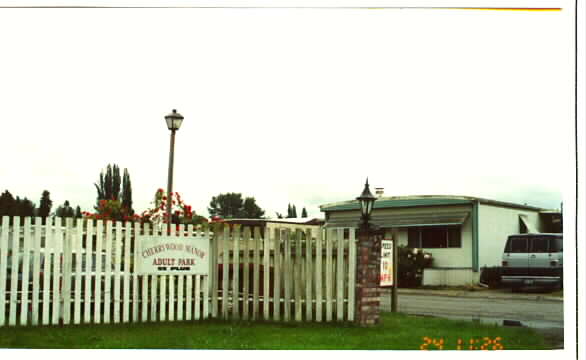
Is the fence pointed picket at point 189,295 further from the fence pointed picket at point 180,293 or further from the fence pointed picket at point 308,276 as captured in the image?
the fence pointed picket at point 308,276

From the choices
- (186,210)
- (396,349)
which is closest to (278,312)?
(396,349)

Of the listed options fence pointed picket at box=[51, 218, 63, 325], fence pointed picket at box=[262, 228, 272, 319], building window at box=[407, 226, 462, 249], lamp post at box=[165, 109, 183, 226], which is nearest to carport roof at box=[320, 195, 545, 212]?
building window at box=[407, 226, 462, 249]

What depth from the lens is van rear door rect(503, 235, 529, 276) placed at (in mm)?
19297

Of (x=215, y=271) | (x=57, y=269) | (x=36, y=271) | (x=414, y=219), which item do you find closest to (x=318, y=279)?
(x=215, y=271)

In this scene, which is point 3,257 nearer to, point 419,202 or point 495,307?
point 495,307

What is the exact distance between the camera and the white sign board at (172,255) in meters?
10.4

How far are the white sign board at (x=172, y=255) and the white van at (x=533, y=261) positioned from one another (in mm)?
11162

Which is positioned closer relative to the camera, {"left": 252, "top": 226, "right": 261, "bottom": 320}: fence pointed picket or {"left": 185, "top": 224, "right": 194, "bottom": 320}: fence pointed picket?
{"left": 185, "top": 224, "right": 194, "bottom": 320}: fence pointed picket

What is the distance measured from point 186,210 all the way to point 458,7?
339 inches

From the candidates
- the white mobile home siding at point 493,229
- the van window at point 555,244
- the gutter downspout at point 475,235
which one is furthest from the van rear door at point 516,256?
the white mobile home siding at point 493,229

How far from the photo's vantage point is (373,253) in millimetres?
10734

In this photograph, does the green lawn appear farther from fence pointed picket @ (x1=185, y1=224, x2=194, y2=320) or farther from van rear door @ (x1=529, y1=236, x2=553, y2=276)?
van rear door @ (x1=529, y1=236, x2=553, y2=276)

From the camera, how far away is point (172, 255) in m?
10.6

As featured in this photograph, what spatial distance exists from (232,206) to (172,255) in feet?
171
